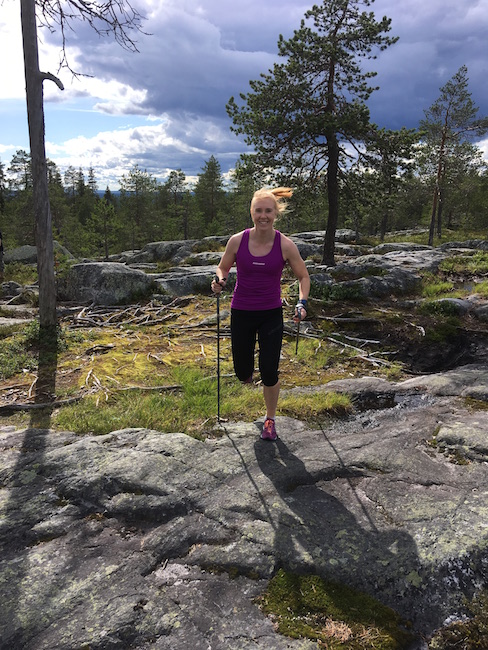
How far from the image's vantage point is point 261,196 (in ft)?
13.6

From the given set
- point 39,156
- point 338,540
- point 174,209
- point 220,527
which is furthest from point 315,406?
point 174,209

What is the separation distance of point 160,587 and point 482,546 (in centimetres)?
233

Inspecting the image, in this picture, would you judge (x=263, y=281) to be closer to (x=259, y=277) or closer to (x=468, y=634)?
(x=259, y=277)

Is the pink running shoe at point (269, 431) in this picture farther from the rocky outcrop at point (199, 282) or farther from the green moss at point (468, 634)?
the rocky outcrop at point (199, 282)

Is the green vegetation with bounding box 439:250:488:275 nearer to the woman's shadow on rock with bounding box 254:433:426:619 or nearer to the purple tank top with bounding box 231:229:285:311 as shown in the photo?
the purple tank top with bounding box 231:229:285:311

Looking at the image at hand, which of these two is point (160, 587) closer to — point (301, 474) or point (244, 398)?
point (301, 474)

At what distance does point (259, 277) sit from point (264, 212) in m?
0.70

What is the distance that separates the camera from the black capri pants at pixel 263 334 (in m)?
4.29

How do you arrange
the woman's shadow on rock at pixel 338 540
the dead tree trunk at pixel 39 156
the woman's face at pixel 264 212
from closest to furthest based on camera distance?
1. the woman's shadow on rock at pixel 338 540
2. the woman's face at pixel 264 212
3. the dead tree trunk at pixel 39 156

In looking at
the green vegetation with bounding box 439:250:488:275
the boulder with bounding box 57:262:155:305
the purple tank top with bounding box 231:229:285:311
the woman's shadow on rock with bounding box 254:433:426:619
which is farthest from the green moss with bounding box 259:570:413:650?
the green vegetation with bounding box 439:250:488:275

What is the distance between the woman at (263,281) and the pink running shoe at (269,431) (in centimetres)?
1

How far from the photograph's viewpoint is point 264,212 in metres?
4.09

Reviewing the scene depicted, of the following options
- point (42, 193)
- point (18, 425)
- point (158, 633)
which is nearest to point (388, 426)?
point (158, 633)

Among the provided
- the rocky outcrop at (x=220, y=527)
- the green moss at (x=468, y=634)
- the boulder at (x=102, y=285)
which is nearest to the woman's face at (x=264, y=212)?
the rocky outcrop at (x=220, y=527)
